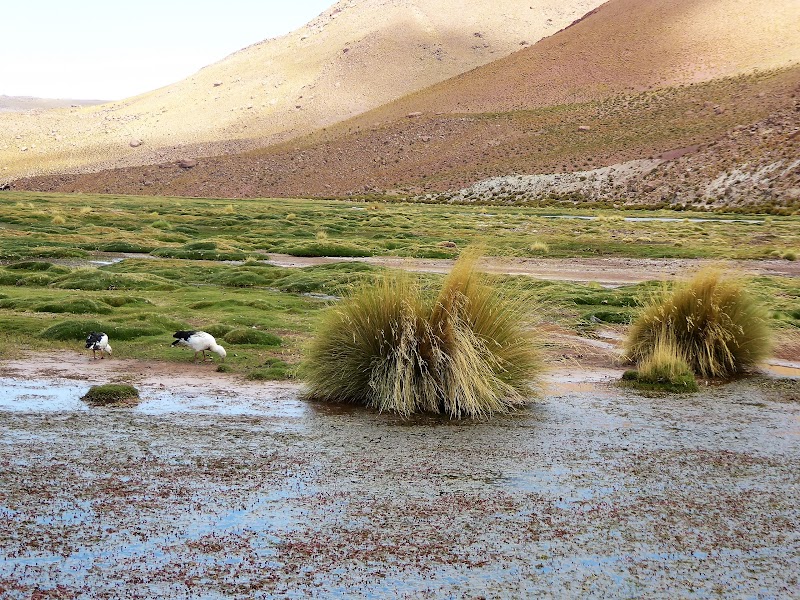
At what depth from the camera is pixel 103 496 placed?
314 inches

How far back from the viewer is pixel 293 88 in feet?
564

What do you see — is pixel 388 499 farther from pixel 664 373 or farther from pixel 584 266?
pixel 584 266

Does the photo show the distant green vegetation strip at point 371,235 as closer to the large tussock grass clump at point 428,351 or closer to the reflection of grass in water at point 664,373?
the reflection of grass in water at point 664,373

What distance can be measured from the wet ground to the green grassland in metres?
2.78

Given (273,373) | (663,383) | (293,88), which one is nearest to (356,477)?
(273,373)

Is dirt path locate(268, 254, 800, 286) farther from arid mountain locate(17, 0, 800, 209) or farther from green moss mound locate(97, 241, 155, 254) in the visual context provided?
arid mountain locate(17, 0, 800, 209)

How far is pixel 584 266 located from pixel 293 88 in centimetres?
14577

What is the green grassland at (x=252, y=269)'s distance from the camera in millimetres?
16327

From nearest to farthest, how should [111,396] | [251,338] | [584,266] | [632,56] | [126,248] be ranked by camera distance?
[111,396], [251,338], [584,266], [126,248], [632,56]

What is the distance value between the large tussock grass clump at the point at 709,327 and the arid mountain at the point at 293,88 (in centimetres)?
13053

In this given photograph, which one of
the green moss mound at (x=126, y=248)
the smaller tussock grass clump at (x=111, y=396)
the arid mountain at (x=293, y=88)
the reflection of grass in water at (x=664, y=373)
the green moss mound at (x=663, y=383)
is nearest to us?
the smaller tussock grass clump at (x=111, y=396)

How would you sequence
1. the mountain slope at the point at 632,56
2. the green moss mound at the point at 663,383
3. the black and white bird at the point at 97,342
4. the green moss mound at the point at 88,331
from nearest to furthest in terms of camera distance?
1. the green moss mound at the point at 663,383
2. the black and white bird at the point at 97,342
3. the green moss mound at the point at 88,331
4. the mountain slope at the point at 632,56

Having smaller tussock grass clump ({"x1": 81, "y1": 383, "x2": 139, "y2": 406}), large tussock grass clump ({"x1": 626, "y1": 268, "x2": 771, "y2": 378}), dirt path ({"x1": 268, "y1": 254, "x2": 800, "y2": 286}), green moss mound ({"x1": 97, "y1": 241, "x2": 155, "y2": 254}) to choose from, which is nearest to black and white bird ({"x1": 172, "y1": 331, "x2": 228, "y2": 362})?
smaller tussock grass clump ({"x1": 81, "y1": 383, "x2": 139, "y2": 406})

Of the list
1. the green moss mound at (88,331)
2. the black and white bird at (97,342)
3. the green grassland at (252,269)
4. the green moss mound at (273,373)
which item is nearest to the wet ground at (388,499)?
the green moss mound at (273,373)
